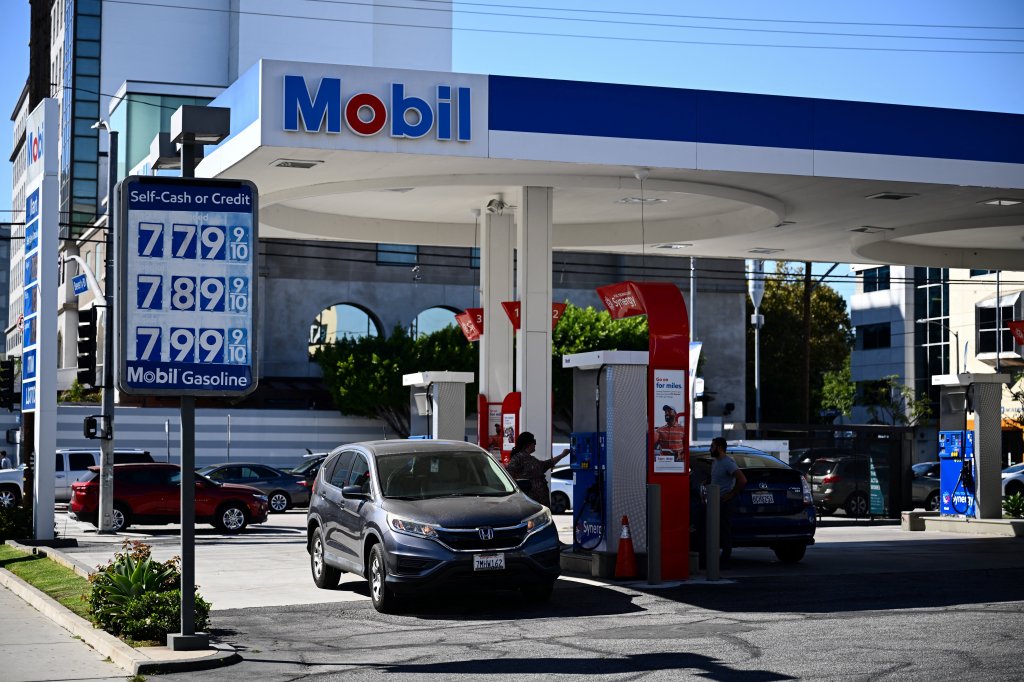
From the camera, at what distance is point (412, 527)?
13523 mm

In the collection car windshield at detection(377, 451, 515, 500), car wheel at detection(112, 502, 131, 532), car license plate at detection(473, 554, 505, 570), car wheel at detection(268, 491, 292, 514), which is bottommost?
car wheel at detection(268, 491, 292, 514)

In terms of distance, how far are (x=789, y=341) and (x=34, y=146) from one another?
58567 mm

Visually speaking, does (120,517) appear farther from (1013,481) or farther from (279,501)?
(1013,481)

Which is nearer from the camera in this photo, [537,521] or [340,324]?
[537,521]

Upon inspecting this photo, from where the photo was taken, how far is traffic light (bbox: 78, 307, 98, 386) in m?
26.1

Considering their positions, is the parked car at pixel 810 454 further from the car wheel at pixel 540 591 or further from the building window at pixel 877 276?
the building window at pixel 877 276

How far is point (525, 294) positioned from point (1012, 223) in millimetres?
10680

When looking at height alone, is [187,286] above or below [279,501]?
above

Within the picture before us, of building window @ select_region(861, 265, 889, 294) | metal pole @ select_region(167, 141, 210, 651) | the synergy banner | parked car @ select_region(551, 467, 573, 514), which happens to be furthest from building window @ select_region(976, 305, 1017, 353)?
metal pole @ select_region(167, 141, 210, 651)

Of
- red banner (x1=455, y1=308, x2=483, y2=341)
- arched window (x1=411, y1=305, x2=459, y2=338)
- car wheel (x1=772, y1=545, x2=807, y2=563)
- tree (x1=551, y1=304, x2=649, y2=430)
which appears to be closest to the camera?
car wheel (x1=772, y1=545, x2=807, y2=563)

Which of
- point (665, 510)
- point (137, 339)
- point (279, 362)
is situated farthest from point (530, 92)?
point (279, 362)

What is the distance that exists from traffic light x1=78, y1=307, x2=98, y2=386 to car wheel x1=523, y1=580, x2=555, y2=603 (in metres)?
14.6

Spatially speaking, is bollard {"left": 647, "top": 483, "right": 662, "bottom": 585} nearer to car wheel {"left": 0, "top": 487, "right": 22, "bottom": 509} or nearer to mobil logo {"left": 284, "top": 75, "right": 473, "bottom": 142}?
mobil logo {"left": 284, "top": 75, "right": 473, "bottom": 142}

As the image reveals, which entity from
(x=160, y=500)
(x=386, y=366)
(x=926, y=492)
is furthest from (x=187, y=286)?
(x=386, y=366)
